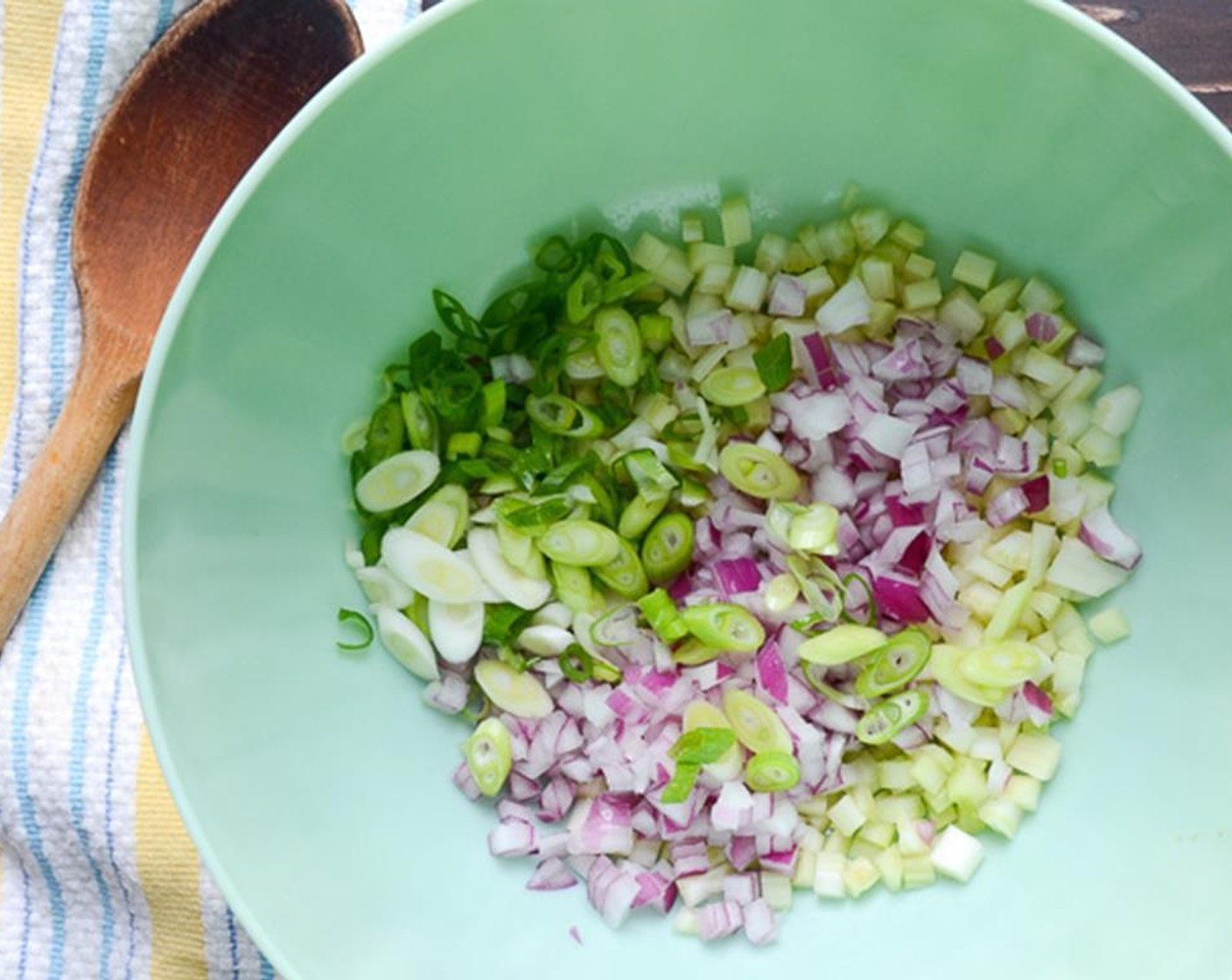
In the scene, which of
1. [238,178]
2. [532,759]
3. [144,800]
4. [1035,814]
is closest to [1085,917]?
[1035,814]

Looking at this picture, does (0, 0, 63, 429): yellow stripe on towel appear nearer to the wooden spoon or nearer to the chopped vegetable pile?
the wooden spoon

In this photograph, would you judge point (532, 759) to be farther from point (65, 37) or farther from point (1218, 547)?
point (65, 37)

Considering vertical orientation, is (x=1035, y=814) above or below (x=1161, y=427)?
below

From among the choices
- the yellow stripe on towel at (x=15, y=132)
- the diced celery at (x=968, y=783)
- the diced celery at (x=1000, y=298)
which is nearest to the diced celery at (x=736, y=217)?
the diced celery at (x=1000, y=298)

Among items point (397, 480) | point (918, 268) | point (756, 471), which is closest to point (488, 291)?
point (397, 480)

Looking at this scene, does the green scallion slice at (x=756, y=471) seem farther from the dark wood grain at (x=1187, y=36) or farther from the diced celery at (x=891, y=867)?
the dark wood grain at (x=1187, y=36)

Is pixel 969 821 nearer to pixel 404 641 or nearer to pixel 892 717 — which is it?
pixel 892 717
